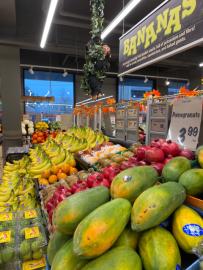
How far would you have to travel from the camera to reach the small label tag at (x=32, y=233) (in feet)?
5.56

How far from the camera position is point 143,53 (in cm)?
285

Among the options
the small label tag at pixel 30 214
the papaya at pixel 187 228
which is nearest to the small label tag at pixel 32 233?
the small label tag at pixel 30 214

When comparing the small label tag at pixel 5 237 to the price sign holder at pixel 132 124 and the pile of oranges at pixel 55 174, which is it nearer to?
the pile of oranges at pixel 55 174

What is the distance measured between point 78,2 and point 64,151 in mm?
4918

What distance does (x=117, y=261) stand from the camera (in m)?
0.65

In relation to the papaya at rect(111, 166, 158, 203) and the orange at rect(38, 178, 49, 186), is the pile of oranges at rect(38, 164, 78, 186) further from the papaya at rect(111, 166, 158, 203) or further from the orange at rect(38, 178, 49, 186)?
the papaya at rect(111, 166, 158, 203)

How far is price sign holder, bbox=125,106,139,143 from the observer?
351 centimetres

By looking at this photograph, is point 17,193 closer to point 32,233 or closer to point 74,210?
point 32,233

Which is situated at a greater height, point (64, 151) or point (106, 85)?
point (106, 85)

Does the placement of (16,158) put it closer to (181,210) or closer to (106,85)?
(181,210)

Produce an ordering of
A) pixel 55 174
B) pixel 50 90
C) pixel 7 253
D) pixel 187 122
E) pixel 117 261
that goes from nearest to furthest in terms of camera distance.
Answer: pixel 117 261 < pixel 7 253 < pixel 187 122 < pixel 55 174 < pixel 50 90

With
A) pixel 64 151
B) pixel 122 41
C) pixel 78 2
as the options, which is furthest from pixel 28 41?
pixel 64 151

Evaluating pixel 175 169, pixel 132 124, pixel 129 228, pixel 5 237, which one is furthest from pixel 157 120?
pixel 129 228

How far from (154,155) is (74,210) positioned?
578 millimetres
